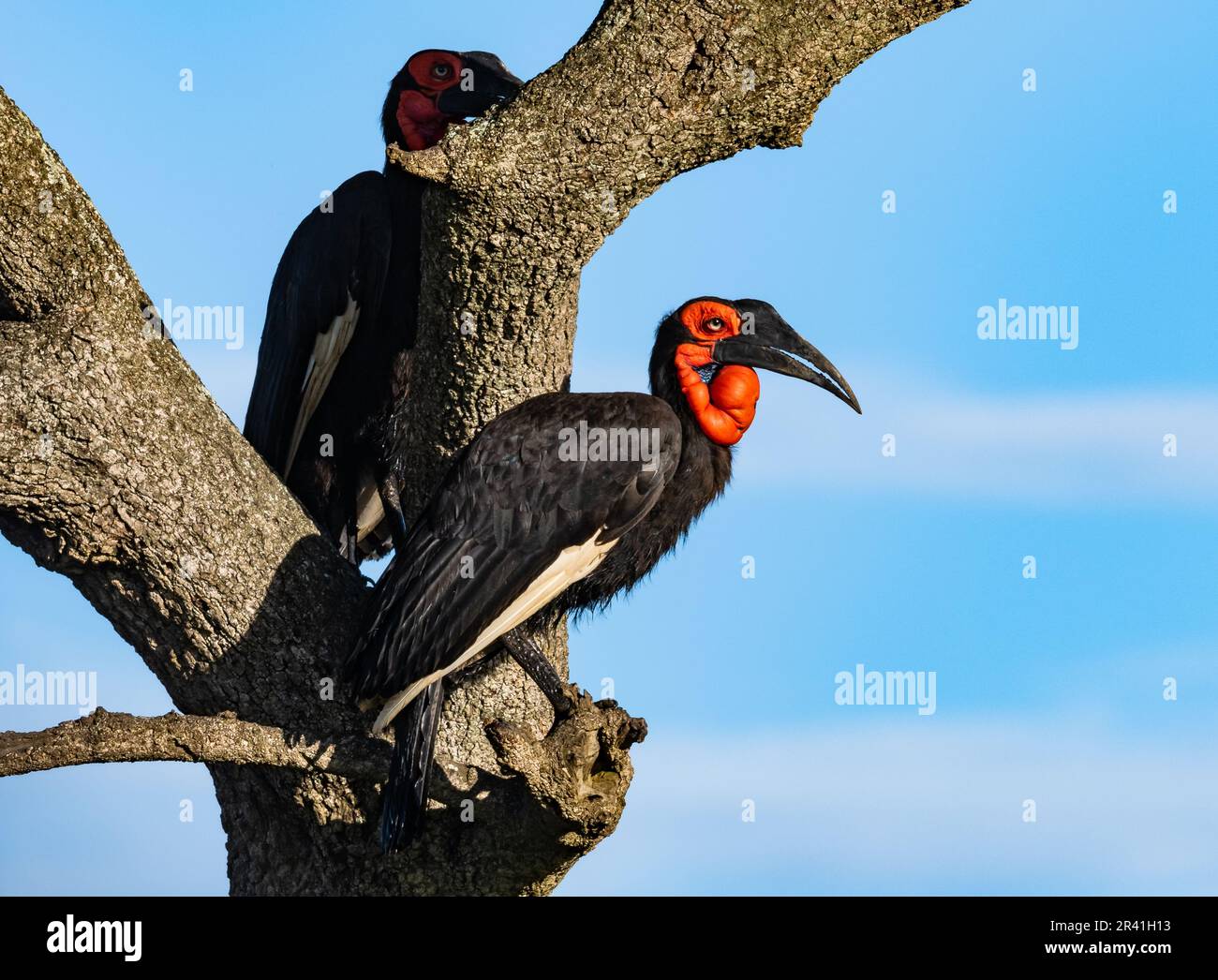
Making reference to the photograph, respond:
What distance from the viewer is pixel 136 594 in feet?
13.5

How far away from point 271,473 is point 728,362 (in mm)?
1420

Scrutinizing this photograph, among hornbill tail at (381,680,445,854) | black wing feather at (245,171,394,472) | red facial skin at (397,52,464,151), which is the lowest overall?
hornbill tail at (381,680,445,854)

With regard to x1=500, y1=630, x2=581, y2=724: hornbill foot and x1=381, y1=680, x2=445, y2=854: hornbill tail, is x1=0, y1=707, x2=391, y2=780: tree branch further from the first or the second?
x1=500, y1=630, x2=581, y2=724: hornbill foot

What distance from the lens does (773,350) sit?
4465 millimetres

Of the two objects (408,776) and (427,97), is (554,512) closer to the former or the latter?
(408,776)

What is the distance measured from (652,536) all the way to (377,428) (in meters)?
1.28

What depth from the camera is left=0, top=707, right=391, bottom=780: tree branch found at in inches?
141

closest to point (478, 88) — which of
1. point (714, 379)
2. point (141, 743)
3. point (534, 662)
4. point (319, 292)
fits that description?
point (319, 292)

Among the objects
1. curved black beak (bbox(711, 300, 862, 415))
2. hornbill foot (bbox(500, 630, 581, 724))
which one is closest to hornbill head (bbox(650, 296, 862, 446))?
curved black beak (bbox(711, 300, 862, 415))

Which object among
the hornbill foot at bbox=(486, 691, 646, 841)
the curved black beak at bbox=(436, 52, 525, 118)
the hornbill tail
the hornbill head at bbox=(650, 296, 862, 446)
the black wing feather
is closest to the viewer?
the hornbill foot at bbox=(486, 691, 646, 841)

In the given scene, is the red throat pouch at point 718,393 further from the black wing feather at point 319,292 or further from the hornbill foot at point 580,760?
the black wing feather at point 319,292

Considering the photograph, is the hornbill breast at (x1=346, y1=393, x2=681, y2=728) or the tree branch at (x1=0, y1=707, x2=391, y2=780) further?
the hornbill breast at (x1=346, y1=393, x2=681, y2=728)
